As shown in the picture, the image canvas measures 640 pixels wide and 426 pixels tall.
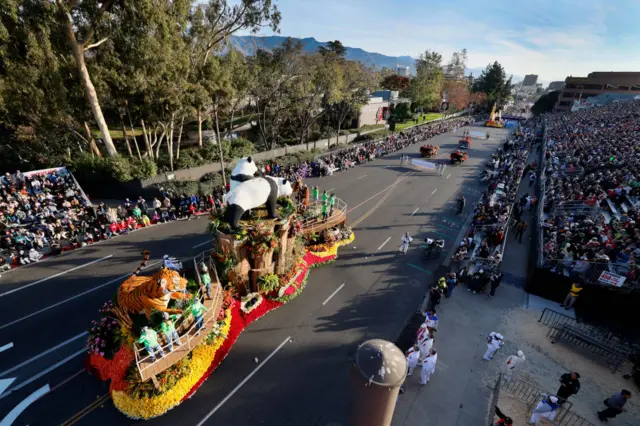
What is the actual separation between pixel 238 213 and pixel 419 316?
27.0ft

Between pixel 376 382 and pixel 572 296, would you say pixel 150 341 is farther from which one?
pixel 572 296

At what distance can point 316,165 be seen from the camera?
28266 mm

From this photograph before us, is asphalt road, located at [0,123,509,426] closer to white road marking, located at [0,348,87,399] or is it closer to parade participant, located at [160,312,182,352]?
white road marking, located at [0,348,87,399]

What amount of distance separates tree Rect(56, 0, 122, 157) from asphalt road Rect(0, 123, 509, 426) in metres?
A: 10.4

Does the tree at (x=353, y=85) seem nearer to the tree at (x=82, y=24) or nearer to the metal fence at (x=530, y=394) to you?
the tree at (x=82, y=24)

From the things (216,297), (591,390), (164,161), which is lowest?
(591,390)

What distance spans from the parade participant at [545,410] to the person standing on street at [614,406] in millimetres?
1632

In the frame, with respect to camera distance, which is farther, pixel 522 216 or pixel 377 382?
pixel 522 216

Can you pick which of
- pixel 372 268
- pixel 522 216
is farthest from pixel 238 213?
pixel 522 216

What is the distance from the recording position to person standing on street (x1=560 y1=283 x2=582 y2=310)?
12.3 metres

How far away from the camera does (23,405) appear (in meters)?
8.39

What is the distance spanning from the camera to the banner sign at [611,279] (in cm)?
1150

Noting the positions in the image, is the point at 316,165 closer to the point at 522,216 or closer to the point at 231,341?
the point at 522,216

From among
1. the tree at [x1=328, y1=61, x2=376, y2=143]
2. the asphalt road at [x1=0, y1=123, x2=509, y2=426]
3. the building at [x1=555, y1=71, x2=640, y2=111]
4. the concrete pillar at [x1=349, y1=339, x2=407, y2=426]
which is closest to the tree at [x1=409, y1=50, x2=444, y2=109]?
the tree at [x1=328, y1=61, x2=376, y2=143]
